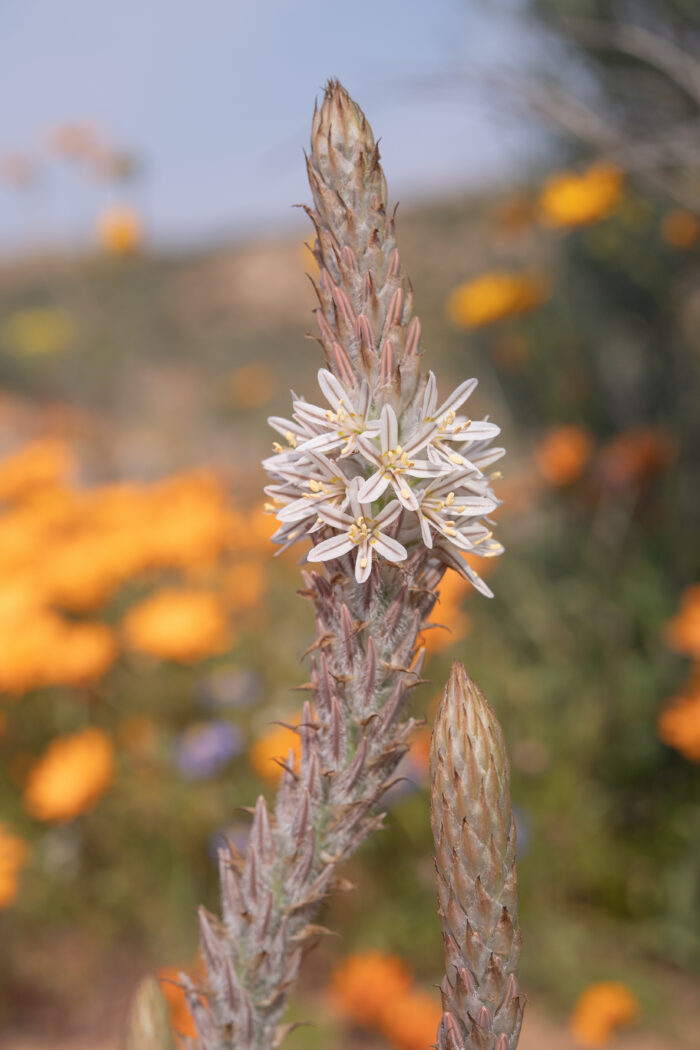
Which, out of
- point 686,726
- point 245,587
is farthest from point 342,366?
point 245,587

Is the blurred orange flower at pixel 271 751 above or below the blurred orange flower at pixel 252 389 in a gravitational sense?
below

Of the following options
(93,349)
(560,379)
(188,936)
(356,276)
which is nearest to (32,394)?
(93,349)

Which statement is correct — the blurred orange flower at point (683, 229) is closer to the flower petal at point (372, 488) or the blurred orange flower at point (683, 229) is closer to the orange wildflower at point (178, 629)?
the orange wildflower at point (178, 629)

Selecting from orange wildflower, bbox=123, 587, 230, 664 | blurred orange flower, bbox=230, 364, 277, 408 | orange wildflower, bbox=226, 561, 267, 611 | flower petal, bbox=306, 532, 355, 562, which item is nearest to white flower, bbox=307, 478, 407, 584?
flower petal, bbox=306, 532, 355, 562

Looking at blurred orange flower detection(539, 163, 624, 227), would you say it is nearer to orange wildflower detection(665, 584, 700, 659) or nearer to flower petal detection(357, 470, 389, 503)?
orange wildflower detection(665, 584, 700, 659)

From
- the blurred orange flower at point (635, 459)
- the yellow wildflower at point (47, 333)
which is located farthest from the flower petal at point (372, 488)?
the yellow wildflower at point (47, 333)

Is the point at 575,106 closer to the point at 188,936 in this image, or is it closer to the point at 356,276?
the point at 356,276

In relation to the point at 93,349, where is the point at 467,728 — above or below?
below

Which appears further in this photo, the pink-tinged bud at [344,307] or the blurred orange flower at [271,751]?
the blurred orange flower at [271,751]
